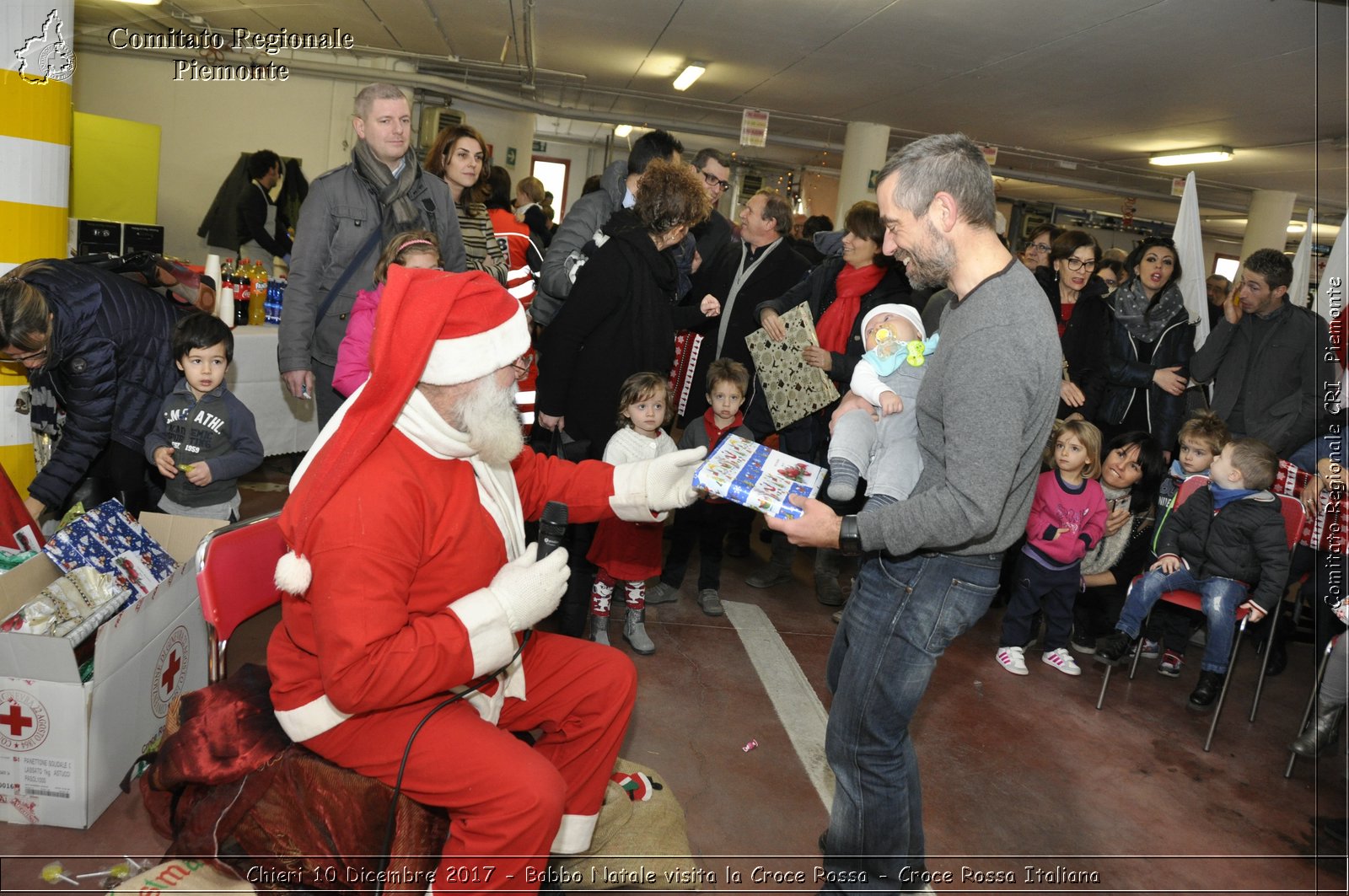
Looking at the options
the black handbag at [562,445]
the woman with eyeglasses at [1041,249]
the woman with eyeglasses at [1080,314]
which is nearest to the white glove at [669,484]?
the black handbag at [562,445]

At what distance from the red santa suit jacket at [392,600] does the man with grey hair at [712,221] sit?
10.1 feet

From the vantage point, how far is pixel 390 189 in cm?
372

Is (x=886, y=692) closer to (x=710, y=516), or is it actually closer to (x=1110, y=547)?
(x=710, y=516)

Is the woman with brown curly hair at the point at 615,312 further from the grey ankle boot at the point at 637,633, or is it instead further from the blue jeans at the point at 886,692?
the blue jeans at the point at 886,692

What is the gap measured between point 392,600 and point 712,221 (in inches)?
142

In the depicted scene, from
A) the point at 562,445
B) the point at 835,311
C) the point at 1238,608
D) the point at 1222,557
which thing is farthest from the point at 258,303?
the point at 1238,608

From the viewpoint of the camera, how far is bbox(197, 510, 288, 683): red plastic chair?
2.11 metres

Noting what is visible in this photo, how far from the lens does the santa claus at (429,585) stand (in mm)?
1819

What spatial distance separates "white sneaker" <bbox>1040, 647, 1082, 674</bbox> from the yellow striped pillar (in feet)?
16.2

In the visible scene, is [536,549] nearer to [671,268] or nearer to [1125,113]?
[671,268]

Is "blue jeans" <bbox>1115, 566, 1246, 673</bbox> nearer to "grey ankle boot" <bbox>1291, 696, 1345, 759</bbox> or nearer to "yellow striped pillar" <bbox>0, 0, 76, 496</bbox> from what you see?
"grey ankle boot" <bbox>1291, 696, 1345, 759</bbox>

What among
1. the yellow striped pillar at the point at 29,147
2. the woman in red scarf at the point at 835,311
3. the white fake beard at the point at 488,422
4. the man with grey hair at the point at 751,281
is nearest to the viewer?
the white fake beard at the point at 488,422

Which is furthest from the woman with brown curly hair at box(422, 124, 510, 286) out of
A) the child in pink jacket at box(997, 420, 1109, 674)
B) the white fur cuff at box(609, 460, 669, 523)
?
the child in pink jacket at box(997, 420, 1109, 674)

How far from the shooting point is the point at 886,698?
218 cm
